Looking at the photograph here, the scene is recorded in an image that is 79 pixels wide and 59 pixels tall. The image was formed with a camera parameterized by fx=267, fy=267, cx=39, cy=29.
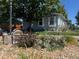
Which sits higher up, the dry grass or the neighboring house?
the dry grass

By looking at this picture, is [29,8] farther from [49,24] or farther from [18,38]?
[18,38]

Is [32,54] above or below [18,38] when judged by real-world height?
above

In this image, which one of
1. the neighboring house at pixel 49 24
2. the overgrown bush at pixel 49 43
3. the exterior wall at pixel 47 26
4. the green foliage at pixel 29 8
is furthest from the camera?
the neighboring house at pixel 49 24

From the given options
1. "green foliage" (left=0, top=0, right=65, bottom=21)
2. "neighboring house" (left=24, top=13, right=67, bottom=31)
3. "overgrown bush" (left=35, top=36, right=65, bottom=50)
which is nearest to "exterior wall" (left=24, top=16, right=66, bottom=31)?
"neighboring house" (left=24, top=13, right=67, bottom=31)

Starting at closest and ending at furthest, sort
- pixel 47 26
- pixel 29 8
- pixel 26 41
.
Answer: pixel 26 41 → pixel 29 8 → pixel 47 26

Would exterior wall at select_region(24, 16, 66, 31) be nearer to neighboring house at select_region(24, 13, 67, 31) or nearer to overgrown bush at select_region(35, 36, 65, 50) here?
neighboring house at select_region(24, 13, 67, 31)

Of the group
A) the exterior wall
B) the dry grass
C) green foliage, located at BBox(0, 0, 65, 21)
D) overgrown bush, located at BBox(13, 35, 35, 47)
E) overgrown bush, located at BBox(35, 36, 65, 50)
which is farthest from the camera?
the exterior wall

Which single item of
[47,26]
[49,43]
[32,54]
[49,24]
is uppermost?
[32,54]

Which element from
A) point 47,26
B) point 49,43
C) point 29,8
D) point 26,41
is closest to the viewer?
point 49,43

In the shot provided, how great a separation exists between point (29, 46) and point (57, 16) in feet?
119

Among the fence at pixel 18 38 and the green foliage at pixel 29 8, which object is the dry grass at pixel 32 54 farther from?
the green foliage at pixel 29 8

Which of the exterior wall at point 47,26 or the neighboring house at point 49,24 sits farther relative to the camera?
the neighboring house at point 49,24

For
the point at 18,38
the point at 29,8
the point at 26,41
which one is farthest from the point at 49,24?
the point at 26,41

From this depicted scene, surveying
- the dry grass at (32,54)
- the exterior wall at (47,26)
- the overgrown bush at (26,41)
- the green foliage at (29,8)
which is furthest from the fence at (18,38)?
the exterior wall at (47,26)
